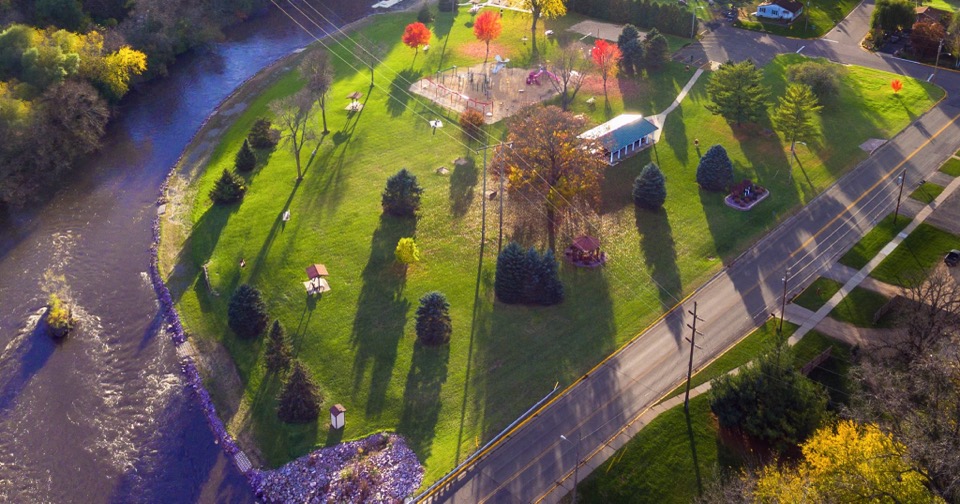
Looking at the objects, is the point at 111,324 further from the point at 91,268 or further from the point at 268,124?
the point at 268,124

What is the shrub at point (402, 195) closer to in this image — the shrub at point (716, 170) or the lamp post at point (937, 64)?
the shrub at point (716, 170)

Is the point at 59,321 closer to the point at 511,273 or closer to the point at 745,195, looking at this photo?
the point at 511,273

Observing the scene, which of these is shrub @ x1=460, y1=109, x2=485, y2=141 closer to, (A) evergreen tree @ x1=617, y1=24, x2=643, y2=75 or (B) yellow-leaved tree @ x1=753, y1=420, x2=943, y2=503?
(A) evergreen tree @ x1=617, y1=24, x2=643, y2=75

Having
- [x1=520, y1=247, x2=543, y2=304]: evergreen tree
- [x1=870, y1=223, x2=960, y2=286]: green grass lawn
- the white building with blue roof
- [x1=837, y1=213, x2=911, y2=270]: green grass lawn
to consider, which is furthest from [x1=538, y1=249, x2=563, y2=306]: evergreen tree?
[x1=870, y1=223, x2=960, y2=286]: green grass lawn

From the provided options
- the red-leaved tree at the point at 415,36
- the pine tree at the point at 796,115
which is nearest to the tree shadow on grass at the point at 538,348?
the pine tree at the point at 796,115

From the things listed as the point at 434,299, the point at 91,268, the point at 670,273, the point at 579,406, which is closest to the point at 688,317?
the point at 670,273

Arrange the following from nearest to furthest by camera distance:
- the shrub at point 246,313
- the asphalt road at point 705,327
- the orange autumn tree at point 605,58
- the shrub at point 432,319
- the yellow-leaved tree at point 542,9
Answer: the asphalt road at point 705,327
the shrub at point 432,319
the shrub at point 246,313
the orange autumn tree at point 605,58
the yellow-leaved tree at point 542,9
